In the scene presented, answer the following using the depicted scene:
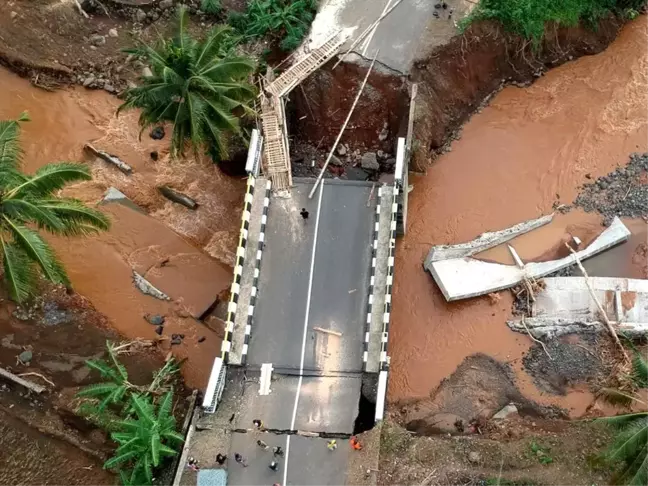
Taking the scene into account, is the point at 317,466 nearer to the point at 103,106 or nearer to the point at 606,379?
the point at 606,379

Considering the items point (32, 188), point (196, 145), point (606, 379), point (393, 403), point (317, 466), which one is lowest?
point (317, 466)

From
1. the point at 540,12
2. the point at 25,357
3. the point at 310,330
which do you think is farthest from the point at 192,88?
the point at 540,12

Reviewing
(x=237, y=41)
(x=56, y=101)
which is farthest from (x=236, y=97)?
(x=56, y=101)

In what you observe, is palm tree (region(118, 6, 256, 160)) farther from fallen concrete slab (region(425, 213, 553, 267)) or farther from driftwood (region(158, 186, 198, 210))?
fallen concrete slab (region(425, 213, 553, 267))

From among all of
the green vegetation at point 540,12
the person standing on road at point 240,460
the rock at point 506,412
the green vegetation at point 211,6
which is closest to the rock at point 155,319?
the person standing on road at point 240,460

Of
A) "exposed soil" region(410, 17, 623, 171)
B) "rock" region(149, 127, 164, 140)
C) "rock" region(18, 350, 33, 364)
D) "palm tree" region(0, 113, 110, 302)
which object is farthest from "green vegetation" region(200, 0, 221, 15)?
"rock" region(18, 350, 33, 364)

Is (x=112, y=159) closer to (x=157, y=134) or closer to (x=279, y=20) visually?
(x=157, y=134)

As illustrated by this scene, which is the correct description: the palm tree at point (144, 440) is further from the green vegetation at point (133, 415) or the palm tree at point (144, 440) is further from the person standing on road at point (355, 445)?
the person standing on road at point (355, 445)
